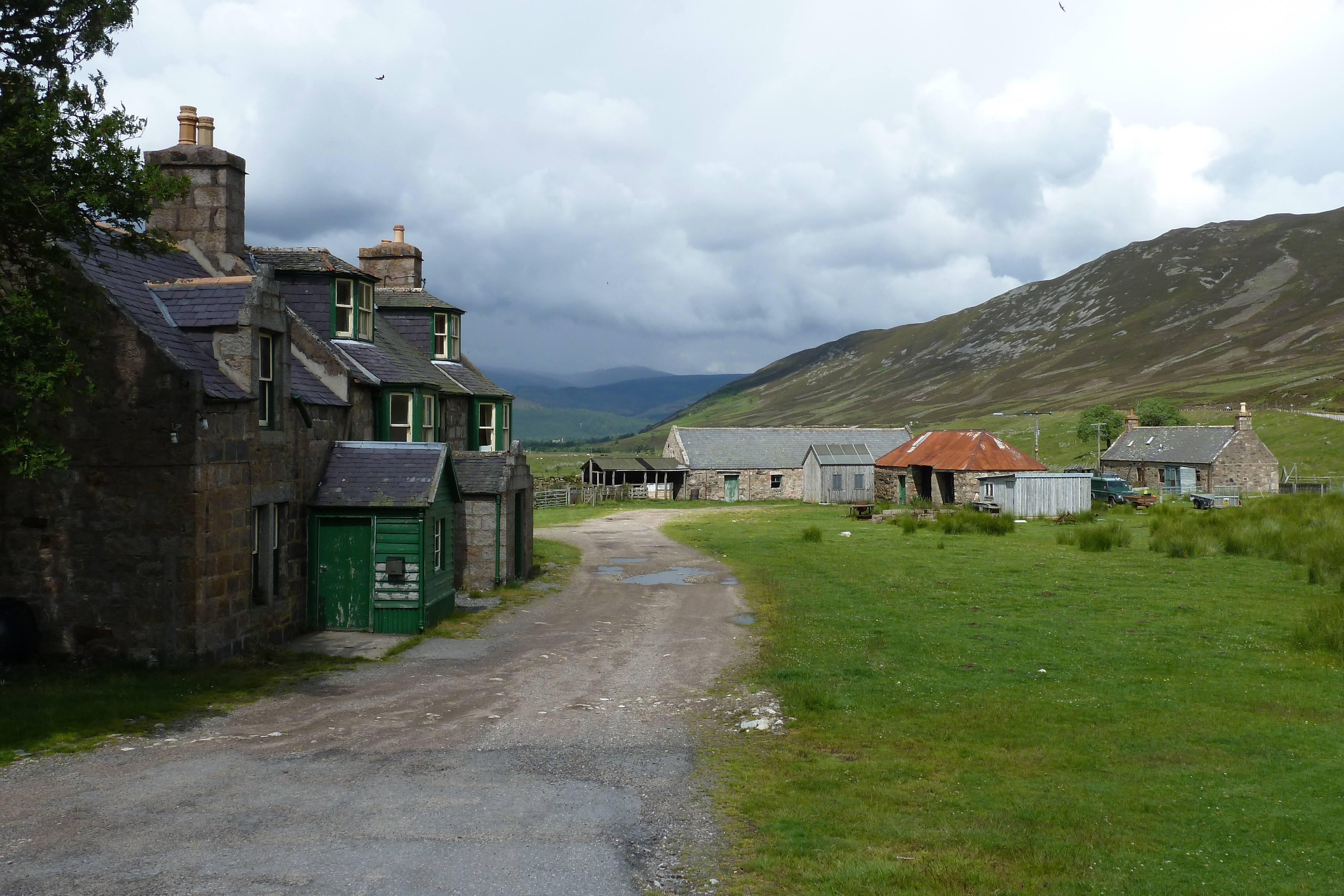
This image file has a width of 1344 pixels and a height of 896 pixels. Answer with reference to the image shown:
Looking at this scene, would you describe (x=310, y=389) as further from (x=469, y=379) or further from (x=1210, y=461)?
(x=1210, y=461)

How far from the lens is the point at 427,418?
1002 inches

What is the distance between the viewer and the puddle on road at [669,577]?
28359 mm

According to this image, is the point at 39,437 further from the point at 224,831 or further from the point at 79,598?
the point at 224,831

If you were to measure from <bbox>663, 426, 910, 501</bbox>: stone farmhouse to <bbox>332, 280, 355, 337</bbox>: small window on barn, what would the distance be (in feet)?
170

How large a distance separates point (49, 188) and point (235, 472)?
606cm

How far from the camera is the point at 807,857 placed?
27.3 ft

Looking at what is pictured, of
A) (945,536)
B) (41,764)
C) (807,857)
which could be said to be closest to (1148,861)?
(807,857)

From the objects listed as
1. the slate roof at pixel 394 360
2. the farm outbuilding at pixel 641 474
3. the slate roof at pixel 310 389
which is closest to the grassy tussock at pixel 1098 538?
A: the slate roof at pixel 394 360

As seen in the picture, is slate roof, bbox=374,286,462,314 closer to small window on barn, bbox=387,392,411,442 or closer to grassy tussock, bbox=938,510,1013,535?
small window on barn, bbox=387,392,411,442

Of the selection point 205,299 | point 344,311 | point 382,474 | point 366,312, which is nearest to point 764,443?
point 366,312

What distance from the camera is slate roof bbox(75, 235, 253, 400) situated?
1547cm

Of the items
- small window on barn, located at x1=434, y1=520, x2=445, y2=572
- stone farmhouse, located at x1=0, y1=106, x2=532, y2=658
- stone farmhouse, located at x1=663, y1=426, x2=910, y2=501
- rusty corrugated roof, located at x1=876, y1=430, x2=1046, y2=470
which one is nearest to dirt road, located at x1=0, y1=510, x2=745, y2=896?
stone farmhouse, located at x1=0, y1=106, x2=532, y2=658

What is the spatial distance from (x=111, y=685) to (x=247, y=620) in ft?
9.58

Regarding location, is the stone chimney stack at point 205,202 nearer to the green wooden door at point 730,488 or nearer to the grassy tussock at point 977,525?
the grassy tussock at point 977,525
